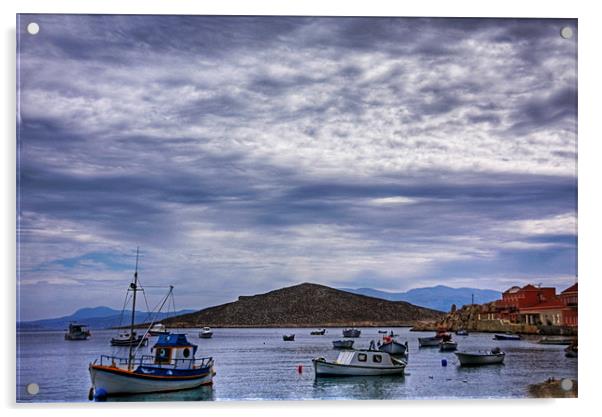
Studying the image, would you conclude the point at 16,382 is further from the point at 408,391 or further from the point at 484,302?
the point at 484,302

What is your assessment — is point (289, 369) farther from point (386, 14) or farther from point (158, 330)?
point (386, 14)

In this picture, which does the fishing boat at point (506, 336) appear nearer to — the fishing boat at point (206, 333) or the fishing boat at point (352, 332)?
the fishing boat at point (352, 332)

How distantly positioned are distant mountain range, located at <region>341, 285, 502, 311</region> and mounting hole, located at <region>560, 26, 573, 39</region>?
2137 mm

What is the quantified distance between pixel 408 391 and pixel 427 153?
1.91 metres

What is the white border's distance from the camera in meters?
6.96

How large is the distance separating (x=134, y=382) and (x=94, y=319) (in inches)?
23.4

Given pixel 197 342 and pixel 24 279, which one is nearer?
pixel 24 279

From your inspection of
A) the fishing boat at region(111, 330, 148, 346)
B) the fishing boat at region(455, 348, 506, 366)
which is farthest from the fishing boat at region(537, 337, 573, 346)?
the fishing boat at region(111, 330, 148, 346)

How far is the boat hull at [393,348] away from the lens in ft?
24.9

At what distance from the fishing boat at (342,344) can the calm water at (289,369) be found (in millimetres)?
48

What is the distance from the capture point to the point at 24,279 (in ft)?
22.9

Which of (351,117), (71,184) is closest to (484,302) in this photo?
(351,117)

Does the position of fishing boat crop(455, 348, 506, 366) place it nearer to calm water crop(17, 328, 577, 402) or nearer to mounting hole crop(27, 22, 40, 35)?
calm water crop(17, 328, 577, 402)

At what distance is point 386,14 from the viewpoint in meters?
7.27
